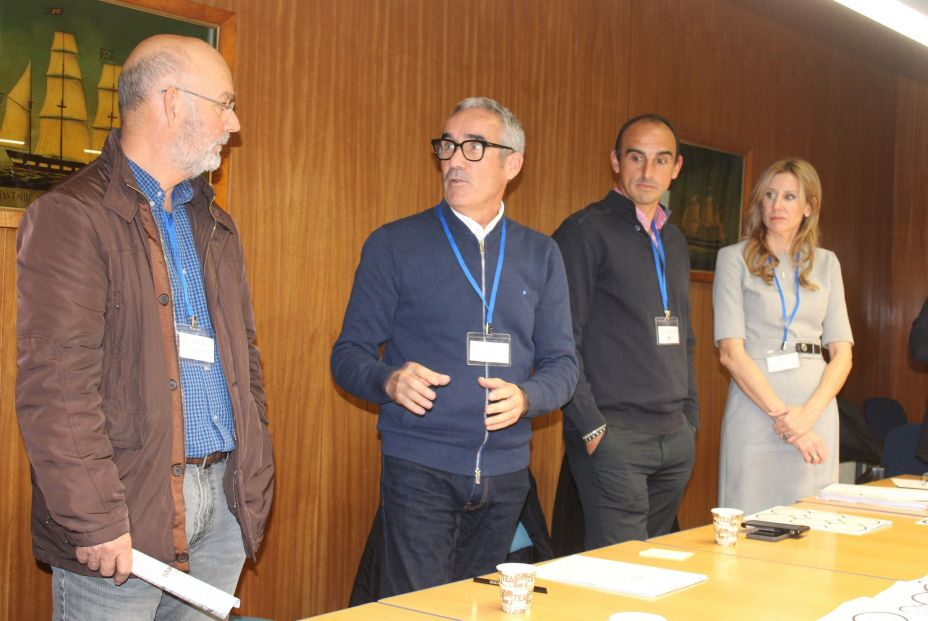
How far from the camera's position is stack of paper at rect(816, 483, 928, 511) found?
297 cm

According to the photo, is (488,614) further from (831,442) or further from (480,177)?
(831,442)

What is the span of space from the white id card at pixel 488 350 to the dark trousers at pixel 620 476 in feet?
2.15

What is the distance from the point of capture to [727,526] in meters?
2.35

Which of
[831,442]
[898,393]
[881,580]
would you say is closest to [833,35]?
[898,393]

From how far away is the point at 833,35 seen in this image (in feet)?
22.4

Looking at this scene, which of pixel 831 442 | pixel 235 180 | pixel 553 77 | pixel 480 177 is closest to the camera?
pixel 480 177

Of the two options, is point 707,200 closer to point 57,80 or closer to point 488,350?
point 488,350

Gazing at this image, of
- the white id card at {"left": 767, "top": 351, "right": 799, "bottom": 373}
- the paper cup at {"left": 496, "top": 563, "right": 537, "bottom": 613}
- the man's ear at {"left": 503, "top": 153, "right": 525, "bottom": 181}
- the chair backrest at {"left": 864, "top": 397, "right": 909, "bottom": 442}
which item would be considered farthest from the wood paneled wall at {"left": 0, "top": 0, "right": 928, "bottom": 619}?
the paper cup at {"left": 496, "top": 563, "right": 537, "bottom": 613}

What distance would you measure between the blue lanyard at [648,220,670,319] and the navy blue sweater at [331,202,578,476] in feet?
2.08

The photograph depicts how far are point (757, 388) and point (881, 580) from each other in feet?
4.75

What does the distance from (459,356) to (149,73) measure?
1081mm

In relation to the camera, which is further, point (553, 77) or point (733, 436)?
point (553, 77)

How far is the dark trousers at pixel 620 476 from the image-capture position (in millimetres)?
3199

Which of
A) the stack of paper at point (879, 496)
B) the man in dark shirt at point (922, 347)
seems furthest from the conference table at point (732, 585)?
the man in dark shirt at point (922, 347)
